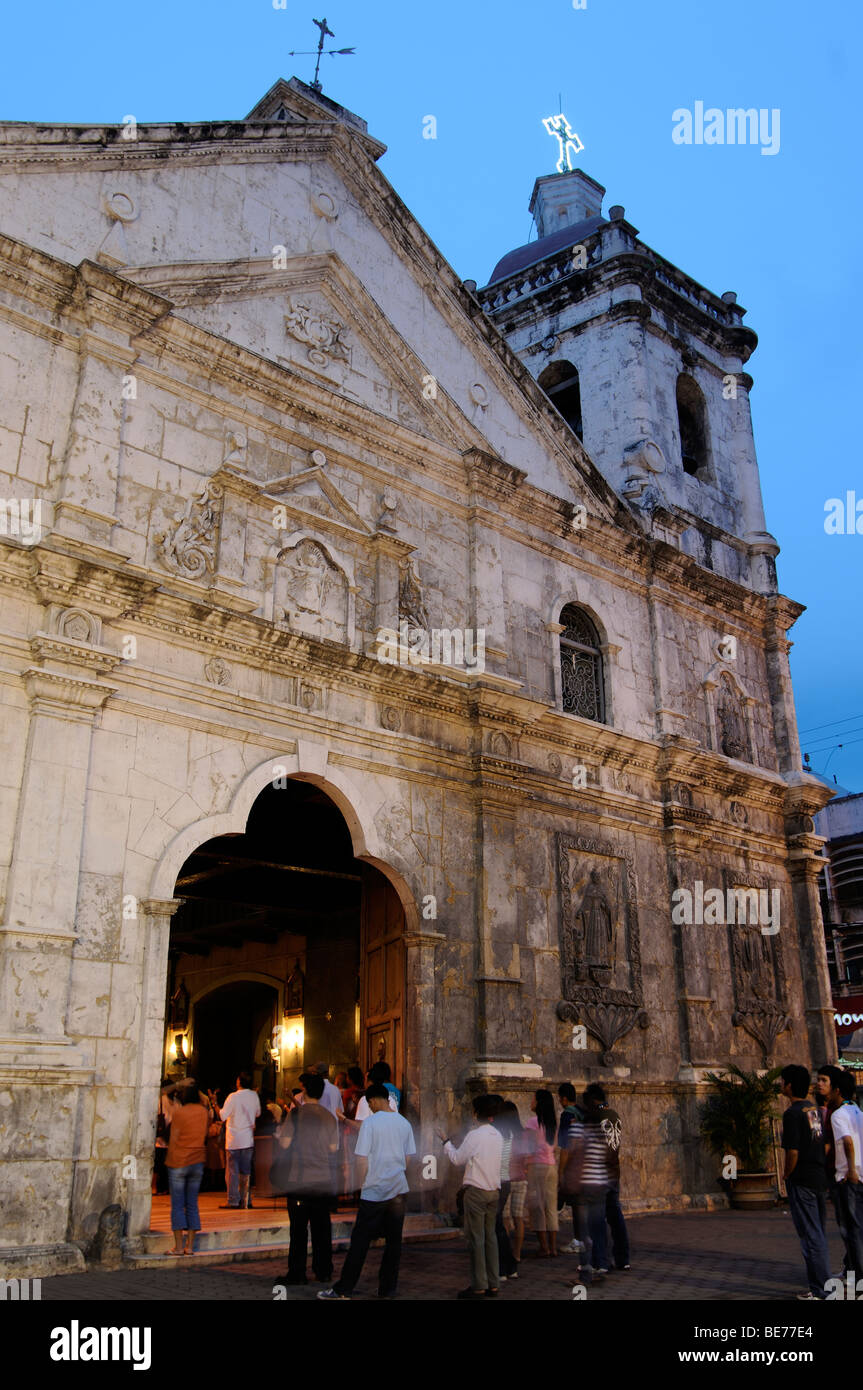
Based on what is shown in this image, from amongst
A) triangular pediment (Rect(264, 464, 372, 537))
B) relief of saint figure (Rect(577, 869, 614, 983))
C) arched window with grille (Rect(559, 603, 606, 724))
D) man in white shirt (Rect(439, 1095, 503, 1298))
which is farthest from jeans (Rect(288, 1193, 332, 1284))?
arched window with grille (Rect(559, 603, 606, 724))

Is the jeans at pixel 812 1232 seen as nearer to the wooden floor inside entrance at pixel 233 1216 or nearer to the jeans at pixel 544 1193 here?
the jeans at pixel 544 1193

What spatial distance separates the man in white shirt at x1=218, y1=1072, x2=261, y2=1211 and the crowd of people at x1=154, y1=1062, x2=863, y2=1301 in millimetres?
2895

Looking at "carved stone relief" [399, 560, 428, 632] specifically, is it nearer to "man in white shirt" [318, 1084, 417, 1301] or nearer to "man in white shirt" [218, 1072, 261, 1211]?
"man in white shirt" [218, 1072, 261, 1211]

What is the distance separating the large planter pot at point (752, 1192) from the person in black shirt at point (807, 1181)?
24.9 ft

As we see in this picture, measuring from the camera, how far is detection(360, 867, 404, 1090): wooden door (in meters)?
12.7

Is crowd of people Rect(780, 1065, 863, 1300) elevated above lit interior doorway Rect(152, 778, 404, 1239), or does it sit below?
below

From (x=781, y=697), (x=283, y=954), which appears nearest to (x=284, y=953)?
(x=283, y=954)

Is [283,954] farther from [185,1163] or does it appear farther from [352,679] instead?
[185,1163]

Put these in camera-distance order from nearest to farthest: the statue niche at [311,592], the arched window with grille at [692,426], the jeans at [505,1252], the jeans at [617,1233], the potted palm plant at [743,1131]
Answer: the jeans at [505,1252], the jeans at [617,1233], the statue niche at [311,592], the potted palm plant at [743,1131], the arched window with grille at [692,426]

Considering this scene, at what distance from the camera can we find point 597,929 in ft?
48.3

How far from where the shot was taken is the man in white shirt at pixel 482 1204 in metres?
7.89

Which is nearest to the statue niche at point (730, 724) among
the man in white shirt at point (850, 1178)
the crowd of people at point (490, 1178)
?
the crowd of people at point (490, 1178)

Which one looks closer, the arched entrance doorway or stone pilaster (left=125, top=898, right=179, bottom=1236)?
stone pilaster (left=125, top=898, right=179, bottom=1236)
